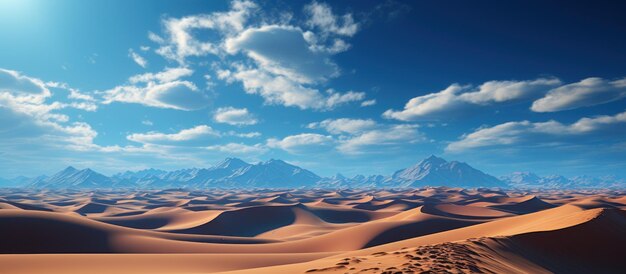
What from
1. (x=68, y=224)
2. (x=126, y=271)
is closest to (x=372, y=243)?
(x=126, y=271)

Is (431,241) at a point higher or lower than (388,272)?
lower

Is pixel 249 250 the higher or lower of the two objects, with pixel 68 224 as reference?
lower

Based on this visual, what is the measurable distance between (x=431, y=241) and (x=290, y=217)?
3851 centimetres

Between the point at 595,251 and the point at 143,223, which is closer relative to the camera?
the point at 595,251

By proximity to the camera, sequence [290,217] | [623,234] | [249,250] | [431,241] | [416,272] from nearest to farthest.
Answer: [416,272] → [623,234] → [431,241] → [249,250] → [290,217]

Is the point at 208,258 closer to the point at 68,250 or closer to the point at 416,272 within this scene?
the point at 416,272

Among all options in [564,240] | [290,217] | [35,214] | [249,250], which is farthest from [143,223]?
[564,240]

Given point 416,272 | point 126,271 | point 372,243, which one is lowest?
point 372,243

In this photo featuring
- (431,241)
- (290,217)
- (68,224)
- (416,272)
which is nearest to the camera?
(416,272)

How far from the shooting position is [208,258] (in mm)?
17125

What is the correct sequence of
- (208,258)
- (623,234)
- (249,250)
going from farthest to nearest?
(249,250) < (208,258) < (623,234)

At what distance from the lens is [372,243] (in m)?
31.0

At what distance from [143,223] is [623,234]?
197 ft

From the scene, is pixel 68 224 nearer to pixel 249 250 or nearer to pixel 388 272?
pixel 249 250
